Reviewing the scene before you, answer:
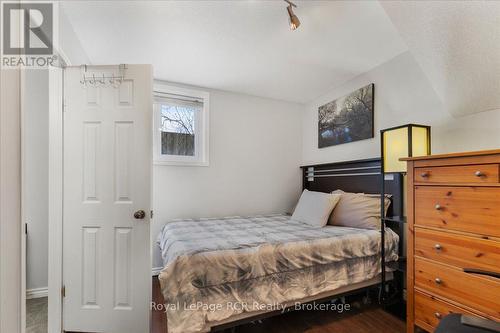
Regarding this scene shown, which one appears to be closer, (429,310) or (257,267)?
(429,310)

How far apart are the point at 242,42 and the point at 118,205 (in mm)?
1786


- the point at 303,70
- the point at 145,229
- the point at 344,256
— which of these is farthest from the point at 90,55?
the point at 344,256

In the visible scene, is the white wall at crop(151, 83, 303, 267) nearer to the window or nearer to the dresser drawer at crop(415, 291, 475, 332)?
the window

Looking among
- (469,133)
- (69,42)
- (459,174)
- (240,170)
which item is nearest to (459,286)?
(459,174)

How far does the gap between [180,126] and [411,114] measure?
2746 mm

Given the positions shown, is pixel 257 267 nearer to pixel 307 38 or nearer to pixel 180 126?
pixel 307 38

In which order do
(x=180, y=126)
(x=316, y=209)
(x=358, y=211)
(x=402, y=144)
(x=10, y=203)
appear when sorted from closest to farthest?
(x=10, y=203) → (x=402, y=144) → (x=358, y=211) → (x=316, y=209) → (x=180, y=126)

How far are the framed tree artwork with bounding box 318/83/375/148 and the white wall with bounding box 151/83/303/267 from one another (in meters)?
0.56

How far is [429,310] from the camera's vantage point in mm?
1437

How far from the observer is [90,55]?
2375mm

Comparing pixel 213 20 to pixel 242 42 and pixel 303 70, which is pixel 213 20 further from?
pixel 303 70

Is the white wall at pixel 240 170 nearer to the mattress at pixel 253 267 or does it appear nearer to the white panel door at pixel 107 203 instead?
the mattress at pixel 253 267

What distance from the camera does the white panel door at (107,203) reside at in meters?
1.70

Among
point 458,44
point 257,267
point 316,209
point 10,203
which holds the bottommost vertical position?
point 257,267
